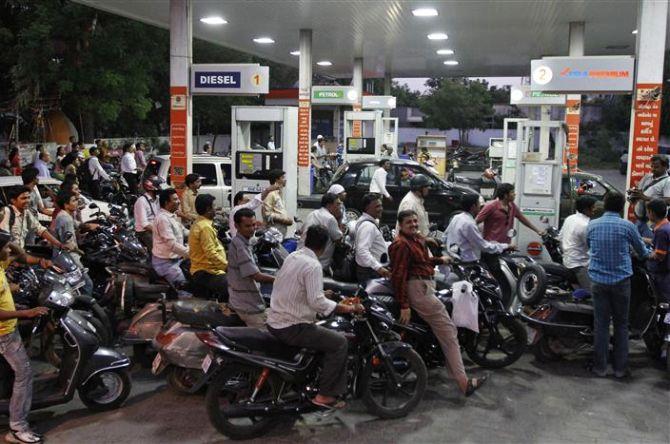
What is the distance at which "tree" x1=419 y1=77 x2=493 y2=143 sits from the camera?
5553cm

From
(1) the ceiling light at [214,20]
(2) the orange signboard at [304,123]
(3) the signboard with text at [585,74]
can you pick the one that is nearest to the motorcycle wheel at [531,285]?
(3) the signboard with text at [585,74]

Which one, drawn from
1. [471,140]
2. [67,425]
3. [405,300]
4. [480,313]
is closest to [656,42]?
[480,313]

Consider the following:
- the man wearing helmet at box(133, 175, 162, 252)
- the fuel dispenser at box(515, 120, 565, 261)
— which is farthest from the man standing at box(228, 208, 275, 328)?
the fuel dispenser at box(515, 120, 565, 261)

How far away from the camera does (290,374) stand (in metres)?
5.31

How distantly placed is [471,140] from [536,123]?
162ft

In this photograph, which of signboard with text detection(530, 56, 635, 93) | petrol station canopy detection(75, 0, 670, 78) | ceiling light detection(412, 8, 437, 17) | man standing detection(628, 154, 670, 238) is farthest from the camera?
ceiling light detection(412, 8, 437, 17)

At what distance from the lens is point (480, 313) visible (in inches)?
270

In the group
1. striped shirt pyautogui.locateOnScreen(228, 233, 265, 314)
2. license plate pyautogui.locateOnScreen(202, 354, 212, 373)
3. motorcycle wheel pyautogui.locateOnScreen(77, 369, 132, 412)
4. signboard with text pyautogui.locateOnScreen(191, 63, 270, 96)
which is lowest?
motorcycle wheel pyautogui.locateOnScreen(77, 369, 132, 412)

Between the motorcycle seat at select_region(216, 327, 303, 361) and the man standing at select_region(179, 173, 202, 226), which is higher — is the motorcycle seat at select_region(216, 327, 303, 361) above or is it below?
below

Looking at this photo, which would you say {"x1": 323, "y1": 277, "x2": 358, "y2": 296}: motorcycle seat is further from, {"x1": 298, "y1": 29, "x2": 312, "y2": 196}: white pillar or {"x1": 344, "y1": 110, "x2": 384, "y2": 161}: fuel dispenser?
{"x1": 344, "y1": 110, "x2": 384, "y2": 161}: fuel dispenser

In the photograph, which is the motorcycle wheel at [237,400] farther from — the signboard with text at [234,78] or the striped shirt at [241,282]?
the signboard with text at [234,78]

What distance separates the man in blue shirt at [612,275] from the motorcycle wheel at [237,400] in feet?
10.8

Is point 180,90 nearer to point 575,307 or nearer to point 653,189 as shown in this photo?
point 653,189

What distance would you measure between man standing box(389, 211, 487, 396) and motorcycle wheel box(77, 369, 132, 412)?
2.39 m
